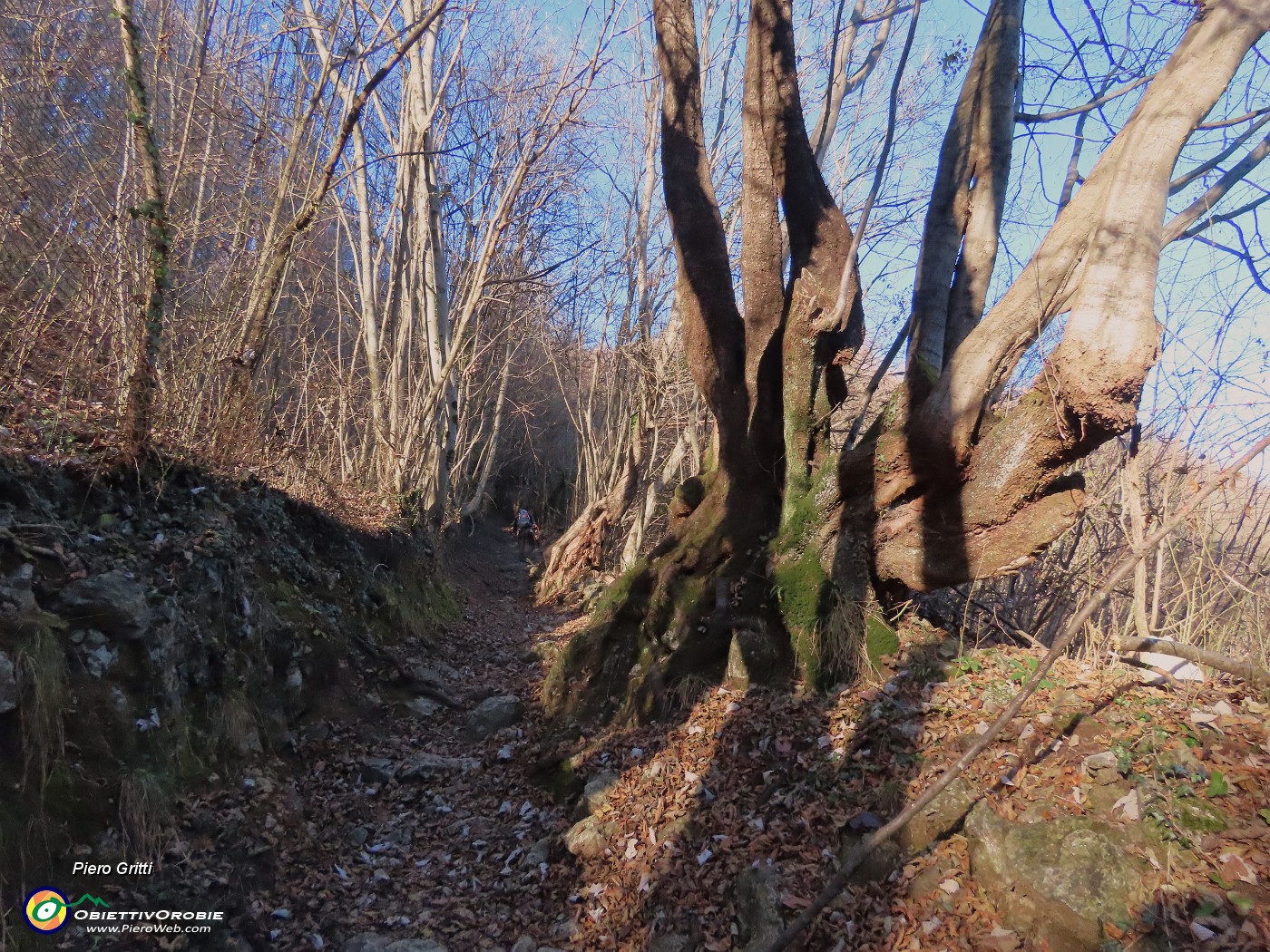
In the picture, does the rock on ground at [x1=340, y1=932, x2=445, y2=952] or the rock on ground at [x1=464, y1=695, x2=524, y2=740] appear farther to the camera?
the rock on ground at [x1=464, y1=695, x2=524, y2=740]

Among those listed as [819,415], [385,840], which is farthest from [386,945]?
[819,415]

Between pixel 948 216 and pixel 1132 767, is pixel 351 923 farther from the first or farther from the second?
pixel 948 216

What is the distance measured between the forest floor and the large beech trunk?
1.93 feet

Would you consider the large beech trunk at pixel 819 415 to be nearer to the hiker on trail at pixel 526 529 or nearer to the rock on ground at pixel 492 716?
the rock on ground at pixel 492 716

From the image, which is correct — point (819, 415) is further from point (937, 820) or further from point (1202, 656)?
point (937, 820)

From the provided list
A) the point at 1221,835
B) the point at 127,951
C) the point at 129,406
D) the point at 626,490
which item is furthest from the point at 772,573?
the point at 626,490

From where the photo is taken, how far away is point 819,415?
5207 mm

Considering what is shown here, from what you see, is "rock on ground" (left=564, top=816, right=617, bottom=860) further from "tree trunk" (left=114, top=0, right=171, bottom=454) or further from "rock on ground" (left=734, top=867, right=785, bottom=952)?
"tree trunk" (left=114, top=0, right=171, bottom=454)

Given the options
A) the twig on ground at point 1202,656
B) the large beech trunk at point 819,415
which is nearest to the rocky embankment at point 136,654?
the large beech trunk at point 819,415

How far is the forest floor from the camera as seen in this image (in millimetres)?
2730

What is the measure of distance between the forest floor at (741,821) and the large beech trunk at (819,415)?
589mm

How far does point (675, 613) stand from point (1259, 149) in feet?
16.6

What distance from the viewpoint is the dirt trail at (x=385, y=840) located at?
3.50 m

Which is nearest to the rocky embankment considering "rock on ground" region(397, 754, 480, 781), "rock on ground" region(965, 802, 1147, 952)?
"rock on ground" region(397, 754, 480, 781)
